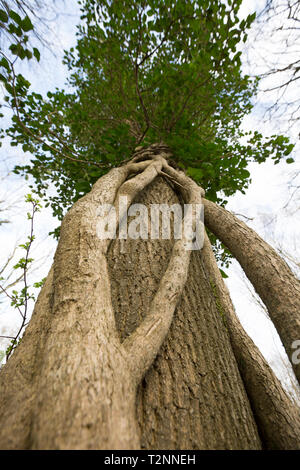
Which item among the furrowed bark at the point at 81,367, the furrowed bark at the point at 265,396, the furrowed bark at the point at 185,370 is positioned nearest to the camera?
the furrowed bark at the point at 81,367

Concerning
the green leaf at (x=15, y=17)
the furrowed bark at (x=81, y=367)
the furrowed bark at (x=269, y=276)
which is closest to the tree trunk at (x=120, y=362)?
the furrowed bark at (x=81, y=367)

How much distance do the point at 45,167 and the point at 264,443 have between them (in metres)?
3.68

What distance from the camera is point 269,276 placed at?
113 cm

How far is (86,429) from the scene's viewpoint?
48 cm

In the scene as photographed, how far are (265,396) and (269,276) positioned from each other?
60 centimetres

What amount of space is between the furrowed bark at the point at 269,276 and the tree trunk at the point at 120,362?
1.07ft

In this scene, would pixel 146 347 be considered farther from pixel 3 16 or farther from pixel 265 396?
pixel 3 16

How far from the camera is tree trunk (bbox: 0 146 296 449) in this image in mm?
531

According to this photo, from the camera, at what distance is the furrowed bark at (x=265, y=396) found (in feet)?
2.94

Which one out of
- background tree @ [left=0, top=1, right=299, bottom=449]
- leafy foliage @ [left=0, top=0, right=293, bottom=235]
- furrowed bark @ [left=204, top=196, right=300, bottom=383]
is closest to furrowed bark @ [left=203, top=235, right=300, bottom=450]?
background tree @ [left=0, top=1, right=299, bottom=449]

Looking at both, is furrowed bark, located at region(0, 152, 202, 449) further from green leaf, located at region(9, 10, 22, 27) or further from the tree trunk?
green leaf, located at region(9, 10, 22, 27)

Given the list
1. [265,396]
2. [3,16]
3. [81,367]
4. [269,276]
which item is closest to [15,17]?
[3,16]

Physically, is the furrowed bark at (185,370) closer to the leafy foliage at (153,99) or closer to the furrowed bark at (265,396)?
the furrowed bark at (265,396)

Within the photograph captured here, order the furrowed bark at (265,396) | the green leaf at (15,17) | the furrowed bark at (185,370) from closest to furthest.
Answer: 1. the furrowed bark at (185,370)
2. the furrowed bark at (265,396)
3. the green leaf at (15,17)
